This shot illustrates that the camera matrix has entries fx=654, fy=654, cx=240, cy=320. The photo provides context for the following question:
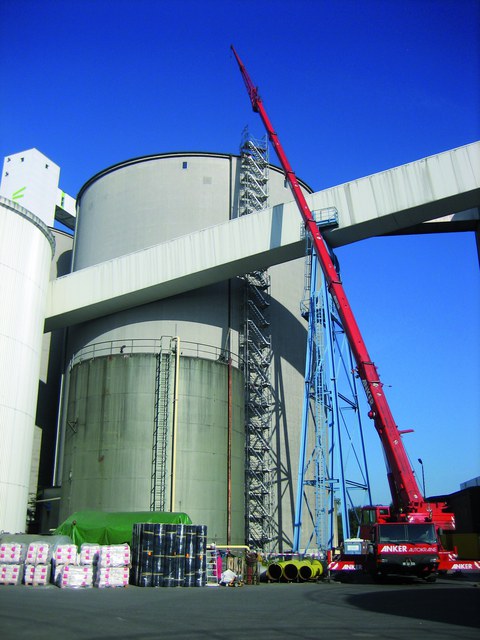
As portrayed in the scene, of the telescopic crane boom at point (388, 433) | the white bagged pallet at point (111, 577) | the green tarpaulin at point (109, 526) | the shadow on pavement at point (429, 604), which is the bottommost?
the shadow on pavement at point (429, 604)

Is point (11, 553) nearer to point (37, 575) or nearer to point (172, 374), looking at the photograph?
point (37, 575)

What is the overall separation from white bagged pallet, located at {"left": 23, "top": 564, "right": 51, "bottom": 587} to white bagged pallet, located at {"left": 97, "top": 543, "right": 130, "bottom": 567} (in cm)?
164

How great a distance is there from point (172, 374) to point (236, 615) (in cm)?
2070

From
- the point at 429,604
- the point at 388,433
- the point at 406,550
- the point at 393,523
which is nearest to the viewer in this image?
the point at 429,604

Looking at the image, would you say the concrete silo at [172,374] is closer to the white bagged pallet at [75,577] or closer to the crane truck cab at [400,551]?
the crane truck cab at [400,551]

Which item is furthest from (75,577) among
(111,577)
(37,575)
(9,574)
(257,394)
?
(257,394)

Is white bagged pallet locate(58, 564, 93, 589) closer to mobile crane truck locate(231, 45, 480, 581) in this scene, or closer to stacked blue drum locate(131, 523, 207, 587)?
stacked blue drum locate(131, 523, 207, 587)

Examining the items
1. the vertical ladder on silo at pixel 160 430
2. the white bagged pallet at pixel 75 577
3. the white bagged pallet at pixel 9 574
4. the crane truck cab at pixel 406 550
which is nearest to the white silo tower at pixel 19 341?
the vertical ladder on silo at pixel 160 430

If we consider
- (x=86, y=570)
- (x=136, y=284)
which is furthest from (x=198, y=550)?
(x=136, y=284)

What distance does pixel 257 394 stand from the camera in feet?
120

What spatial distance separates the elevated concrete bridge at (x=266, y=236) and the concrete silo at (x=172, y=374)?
2.19m

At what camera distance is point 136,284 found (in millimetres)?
34281

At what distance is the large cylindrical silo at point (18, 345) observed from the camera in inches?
1100

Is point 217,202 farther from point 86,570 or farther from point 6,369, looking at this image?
point 86,570
